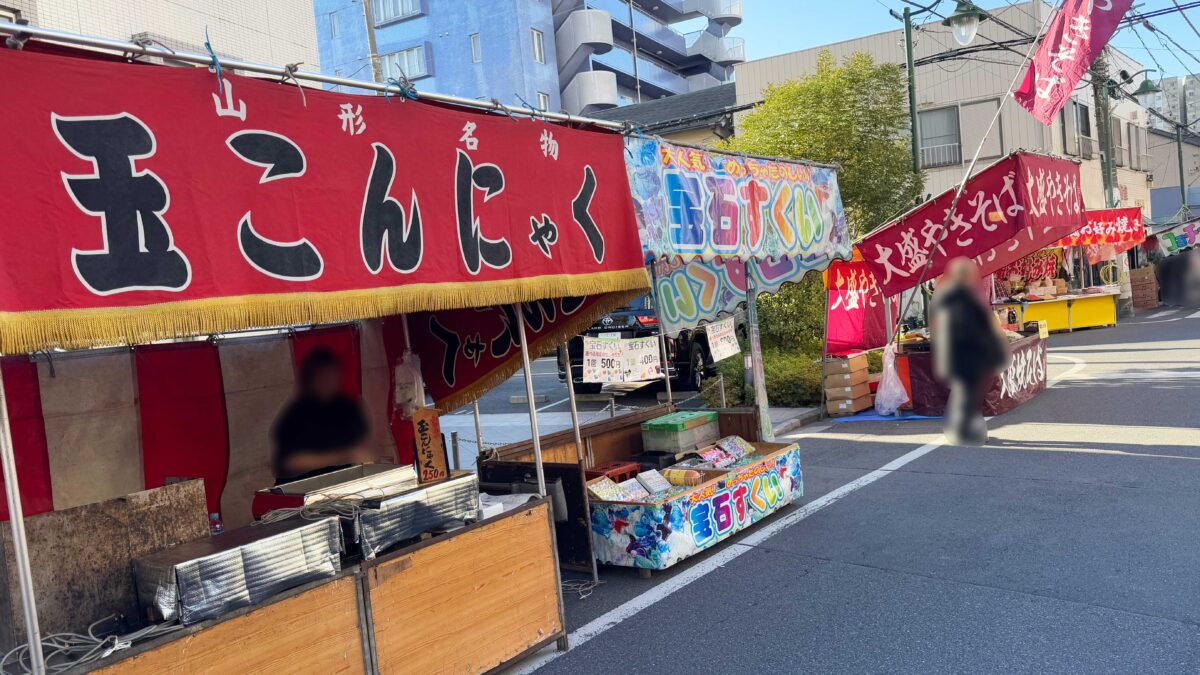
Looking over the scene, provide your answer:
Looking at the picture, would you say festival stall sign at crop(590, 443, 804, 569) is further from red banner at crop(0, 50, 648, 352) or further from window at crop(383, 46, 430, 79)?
window at crop(383, 46, 430, 79)

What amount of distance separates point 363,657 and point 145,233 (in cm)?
221

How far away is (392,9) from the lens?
37.7m

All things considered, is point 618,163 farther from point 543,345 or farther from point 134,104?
point 134,104

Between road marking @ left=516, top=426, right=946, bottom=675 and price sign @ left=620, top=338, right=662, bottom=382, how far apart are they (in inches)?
68.4

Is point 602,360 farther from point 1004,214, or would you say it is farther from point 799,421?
point 799,421

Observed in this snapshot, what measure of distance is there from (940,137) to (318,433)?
873 inches

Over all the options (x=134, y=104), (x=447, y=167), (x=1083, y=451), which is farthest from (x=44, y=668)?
(x=1083, y=451)

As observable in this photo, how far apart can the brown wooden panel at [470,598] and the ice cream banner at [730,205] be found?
2089 mm

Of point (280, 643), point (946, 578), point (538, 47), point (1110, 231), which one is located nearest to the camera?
point (280, 643)

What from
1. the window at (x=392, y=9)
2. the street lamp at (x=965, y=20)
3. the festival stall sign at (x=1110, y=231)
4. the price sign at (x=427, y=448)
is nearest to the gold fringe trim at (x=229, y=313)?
the price sign at (x=427, y=448)

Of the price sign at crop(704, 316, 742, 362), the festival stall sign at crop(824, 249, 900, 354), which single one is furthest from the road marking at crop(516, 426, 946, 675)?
the festival stall sign at crop(824, 249, 900, 354)

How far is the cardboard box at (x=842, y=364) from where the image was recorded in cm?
1259

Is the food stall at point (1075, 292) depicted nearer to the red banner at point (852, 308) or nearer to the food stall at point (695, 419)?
the red banner at point (852, 308)

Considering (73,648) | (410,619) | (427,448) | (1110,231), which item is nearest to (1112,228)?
(1110,231)
